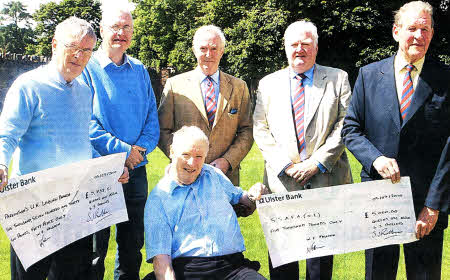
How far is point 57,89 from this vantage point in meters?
2.99

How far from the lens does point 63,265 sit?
3127mm

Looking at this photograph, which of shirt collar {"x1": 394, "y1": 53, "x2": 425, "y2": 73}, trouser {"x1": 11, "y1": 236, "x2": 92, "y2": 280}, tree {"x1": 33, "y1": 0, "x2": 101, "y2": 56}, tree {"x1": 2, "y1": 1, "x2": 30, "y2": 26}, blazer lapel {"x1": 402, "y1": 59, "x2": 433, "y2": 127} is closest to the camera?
trouser {"x1": 11, "y1": 236, "x2": 92, "y2": 280}

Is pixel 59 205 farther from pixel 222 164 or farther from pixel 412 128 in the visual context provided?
pixel 412 128

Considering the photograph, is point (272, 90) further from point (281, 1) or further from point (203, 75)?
point (281, 1)

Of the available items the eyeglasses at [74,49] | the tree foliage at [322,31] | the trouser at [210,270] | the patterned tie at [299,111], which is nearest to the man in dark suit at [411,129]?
the patterned tie at [299,111]

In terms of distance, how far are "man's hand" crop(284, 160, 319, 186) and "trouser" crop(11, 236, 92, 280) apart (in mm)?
1650

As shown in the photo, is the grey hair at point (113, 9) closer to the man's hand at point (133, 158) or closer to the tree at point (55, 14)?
the man's hand at point (133, 158)

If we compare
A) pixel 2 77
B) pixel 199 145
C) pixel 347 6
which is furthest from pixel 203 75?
pixel 347 6

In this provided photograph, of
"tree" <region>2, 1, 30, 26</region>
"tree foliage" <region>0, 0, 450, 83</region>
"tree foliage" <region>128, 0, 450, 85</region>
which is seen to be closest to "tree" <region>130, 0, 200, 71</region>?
"tree foliage" <region>0, 0, 450, 83</region>

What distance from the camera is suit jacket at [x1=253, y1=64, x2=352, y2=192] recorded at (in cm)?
374

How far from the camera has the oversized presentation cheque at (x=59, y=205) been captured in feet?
8.95

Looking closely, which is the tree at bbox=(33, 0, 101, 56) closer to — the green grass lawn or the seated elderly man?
the green grass lawn

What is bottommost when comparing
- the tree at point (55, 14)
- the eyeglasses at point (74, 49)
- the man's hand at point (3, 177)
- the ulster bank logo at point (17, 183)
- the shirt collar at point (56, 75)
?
the ulster bank logo at point (17, 183)

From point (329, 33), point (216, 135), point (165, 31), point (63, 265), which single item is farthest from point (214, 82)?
point (165, 31)
